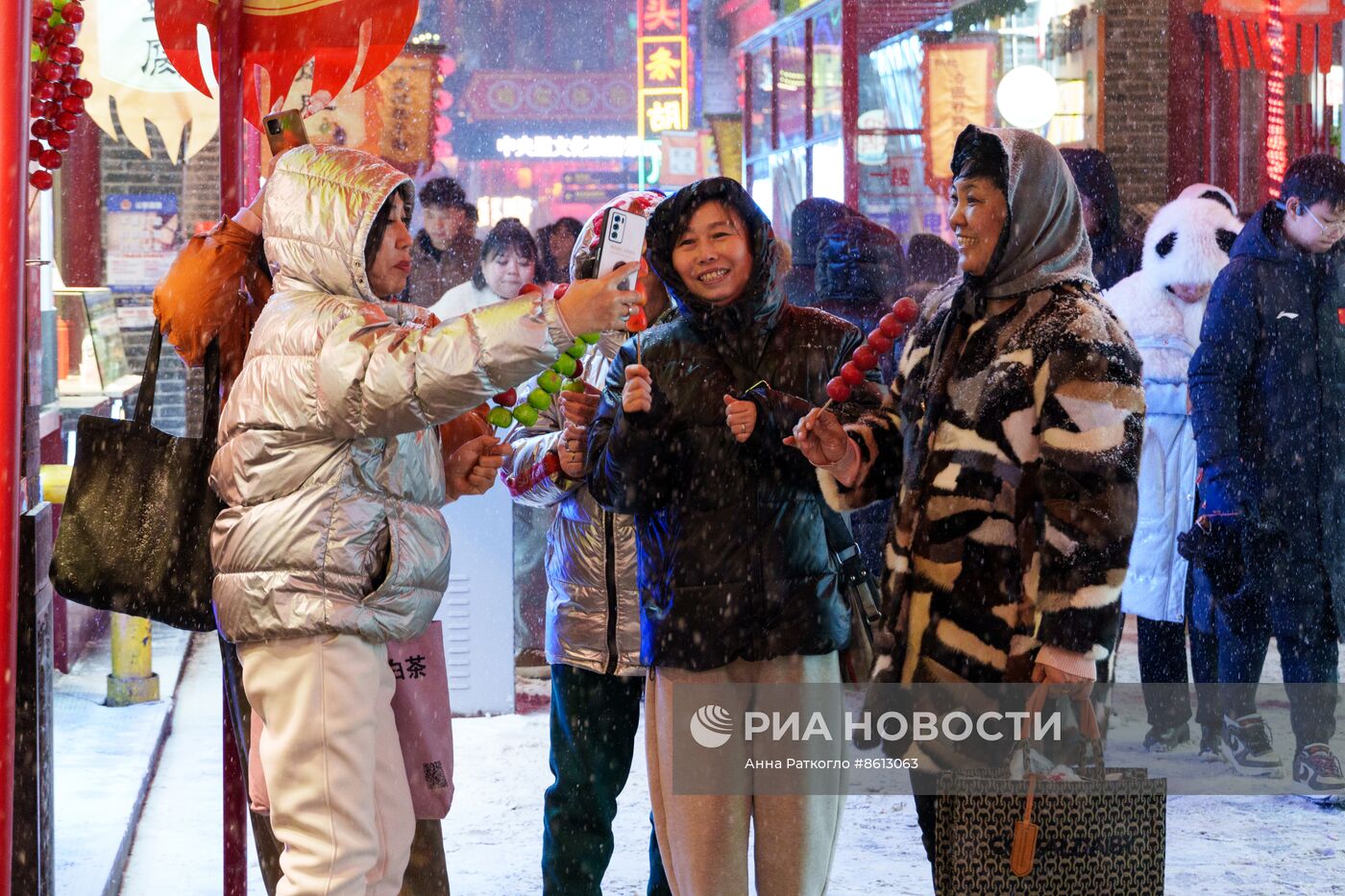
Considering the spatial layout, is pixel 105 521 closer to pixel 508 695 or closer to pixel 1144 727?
pixel 508 695

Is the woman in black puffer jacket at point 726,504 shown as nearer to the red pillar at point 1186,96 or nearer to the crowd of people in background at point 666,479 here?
the crowd of people in background at point 666,479

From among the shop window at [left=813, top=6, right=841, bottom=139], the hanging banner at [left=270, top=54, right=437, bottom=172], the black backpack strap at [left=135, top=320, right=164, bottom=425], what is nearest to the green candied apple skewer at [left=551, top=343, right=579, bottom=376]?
the black backpack strap at [left=135, top=320, right=164, bottom=425]

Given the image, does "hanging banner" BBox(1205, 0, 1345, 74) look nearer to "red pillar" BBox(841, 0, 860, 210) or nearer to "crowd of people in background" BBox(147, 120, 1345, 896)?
"red pillar" BBox(841, 0, 860, 210)

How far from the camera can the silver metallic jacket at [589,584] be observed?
3016 millimetres

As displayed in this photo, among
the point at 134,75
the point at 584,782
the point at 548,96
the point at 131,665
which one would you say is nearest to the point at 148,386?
the point at 584,782

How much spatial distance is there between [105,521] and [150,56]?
374 cm

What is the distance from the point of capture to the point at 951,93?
11133 mm

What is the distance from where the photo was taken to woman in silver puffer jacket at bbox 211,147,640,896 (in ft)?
7.46

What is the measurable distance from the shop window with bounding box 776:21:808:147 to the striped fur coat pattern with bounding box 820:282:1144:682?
1075 centimetres

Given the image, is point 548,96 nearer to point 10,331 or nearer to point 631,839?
point 631,839

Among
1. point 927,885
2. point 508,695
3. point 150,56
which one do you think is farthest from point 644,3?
point 927,885

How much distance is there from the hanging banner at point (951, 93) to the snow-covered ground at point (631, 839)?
737cm

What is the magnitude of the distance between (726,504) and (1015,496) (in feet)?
→ 1.76

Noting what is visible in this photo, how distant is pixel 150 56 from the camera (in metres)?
5.71
